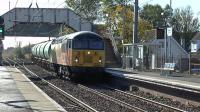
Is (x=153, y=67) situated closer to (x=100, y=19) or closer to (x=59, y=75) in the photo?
(x=59, y=75)

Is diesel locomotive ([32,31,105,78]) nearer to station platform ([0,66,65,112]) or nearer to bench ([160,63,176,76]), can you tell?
bench ([160,63,176,76])

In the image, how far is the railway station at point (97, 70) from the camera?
19484mm

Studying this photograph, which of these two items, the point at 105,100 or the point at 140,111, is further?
the point at 105,100

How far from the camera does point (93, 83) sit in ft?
107

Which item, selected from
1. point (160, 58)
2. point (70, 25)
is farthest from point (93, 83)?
point (70, 25)

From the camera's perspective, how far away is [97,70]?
1231 inches

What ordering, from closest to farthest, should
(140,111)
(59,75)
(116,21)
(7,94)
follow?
(140,111), (7,94), (59,75), (116,21)

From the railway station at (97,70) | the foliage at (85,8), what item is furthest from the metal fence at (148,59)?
the foliage at (85,8)

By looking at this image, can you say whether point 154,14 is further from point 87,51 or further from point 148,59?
point 87,51

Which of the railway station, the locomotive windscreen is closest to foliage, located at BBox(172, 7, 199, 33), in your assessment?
the railway station

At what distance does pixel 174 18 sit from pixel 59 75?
7614 centimetres

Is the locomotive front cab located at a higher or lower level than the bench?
higher

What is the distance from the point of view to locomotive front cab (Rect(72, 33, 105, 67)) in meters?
31.0

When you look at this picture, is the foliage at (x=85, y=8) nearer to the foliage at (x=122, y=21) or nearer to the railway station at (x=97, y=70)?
the railway station at (x=97, y=70)
